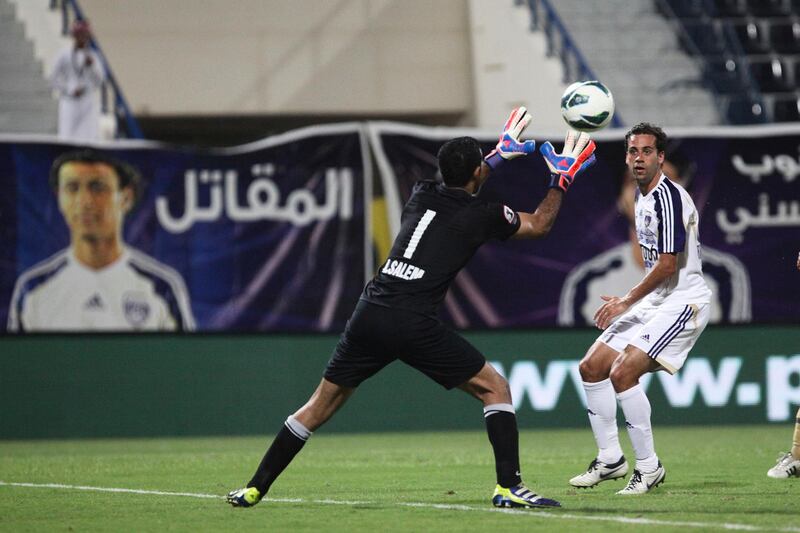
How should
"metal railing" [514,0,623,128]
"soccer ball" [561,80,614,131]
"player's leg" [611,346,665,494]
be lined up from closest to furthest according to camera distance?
"player's leg" [611,346,665,494] → "soccer ball" [561,80,614,131] → "metal railing" [514,0,623,128]

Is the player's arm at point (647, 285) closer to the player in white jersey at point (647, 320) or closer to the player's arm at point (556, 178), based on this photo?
the player in white jersey at point (647, 320)

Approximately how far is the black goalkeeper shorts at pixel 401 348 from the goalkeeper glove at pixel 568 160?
1.03 m

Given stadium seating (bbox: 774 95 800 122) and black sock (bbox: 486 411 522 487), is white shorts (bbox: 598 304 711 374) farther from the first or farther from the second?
stadium seating (bbox: 774 95 800 122)

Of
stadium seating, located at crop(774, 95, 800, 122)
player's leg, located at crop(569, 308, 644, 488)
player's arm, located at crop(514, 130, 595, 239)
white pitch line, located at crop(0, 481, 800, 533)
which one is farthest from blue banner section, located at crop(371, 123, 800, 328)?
player's arm, located at crop(514, 130, 595, 239)

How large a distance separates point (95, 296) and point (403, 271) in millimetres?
7618

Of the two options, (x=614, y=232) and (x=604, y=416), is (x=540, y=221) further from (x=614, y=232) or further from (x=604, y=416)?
(x=614, y=232)

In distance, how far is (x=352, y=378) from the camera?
7965mm

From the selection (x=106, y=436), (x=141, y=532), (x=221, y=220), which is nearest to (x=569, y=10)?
(x=221, y=220)

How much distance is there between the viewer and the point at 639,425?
8.99 meters

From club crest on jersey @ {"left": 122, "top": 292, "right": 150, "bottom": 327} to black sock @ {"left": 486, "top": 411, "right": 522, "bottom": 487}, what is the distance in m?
7.71

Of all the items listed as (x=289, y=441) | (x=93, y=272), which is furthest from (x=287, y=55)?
(x=289, y=441)

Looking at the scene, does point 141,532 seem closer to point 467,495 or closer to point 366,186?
point 467,495

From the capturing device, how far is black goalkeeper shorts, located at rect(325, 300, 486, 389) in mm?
7816

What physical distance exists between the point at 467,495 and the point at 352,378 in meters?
1.36
